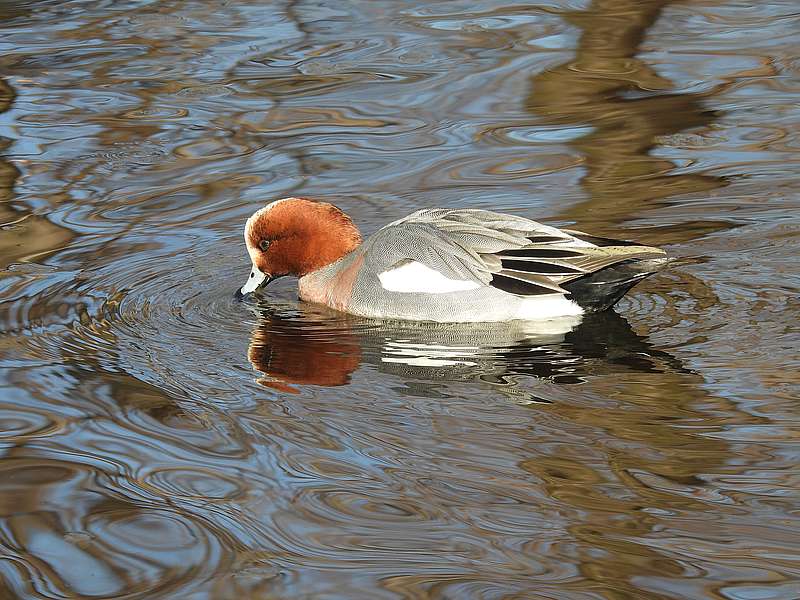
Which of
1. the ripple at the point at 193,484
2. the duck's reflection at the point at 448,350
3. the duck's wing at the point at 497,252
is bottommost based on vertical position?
the duck's reflection at the point at 448,350

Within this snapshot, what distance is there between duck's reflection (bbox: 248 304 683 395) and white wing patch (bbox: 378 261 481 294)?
0.16 m

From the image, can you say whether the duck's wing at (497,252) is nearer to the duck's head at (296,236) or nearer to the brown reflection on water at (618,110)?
the duck's head at (296,236)

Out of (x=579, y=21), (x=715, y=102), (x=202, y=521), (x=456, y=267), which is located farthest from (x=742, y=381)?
(x=579, y=21)

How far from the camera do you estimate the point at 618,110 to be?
8.03 m

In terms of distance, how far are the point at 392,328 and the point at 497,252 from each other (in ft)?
1.80

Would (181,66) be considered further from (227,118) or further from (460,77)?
(460,77)

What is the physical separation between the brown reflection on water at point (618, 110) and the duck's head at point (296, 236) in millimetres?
1182

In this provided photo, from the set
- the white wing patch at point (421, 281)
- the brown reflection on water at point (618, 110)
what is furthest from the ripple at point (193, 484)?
the brown reflection on water at point (618, 110)

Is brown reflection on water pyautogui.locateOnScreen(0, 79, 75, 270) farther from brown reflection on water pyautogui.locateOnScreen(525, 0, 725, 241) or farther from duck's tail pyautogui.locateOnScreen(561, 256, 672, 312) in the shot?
duck's tail pyautogui.locateOnScreen(561, 256, 672, 312)

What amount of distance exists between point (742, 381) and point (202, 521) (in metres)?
1.97

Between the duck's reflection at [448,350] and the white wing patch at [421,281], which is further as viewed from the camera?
the white wing patch at [421,281]

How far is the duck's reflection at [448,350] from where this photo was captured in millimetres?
5012

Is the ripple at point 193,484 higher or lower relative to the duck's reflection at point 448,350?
higher

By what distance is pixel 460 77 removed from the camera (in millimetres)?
8727
